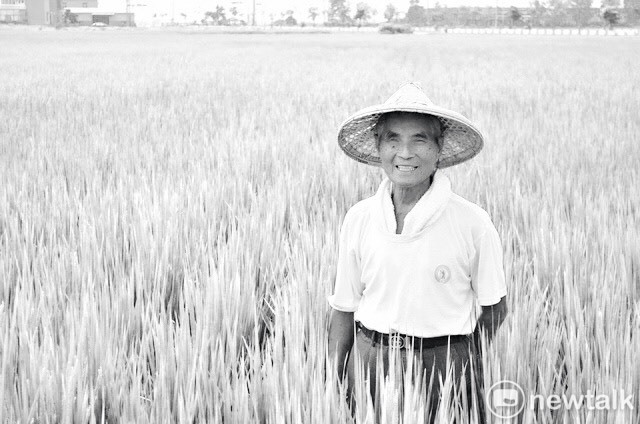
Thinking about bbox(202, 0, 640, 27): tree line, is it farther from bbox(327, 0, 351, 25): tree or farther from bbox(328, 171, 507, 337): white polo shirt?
bbox(328, 171, 507, 337): white polo shirt

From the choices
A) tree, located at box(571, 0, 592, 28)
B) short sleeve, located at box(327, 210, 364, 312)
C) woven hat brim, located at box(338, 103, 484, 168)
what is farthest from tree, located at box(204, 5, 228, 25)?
short sleeve, located at box(327, 210, 364, 312)

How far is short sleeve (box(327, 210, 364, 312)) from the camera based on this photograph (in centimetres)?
117

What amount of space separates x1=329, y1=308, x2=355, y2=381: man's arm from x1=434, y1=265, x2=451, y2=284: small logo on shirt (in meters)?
0.20

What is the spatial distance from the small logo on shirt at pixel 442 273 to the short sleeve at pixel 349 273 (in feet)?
0.50

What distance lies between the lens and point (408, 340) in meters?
1.07

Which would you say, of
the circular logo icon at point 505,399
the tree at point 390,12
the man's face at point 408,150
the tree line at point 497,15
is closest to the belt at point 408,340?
the circular logo icon at point 505,399

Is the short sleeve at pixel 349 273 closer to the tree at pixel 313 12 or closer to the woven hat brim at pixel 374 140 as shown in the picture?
the woven hat brim at pixel 374 140

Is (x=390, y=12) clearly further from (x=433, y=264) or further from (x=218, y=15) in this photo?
(x=433, y=264)

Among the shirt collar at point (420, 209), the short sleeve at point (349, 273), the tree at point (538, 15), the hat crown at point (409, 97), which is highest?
the tree at point (538, 15)

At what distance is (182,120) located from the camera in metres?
5.39

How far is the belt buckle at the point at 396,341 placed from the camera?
106cm

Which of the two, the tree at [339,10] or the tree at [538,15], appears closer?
the tree at [538,15]

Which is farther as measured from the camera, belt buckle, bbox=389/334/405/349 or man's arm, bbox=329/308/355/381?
man's arm, bbox=329/308/355/381

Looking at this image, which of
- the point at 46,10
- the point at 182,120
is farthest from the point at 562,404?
the point at 46,10
